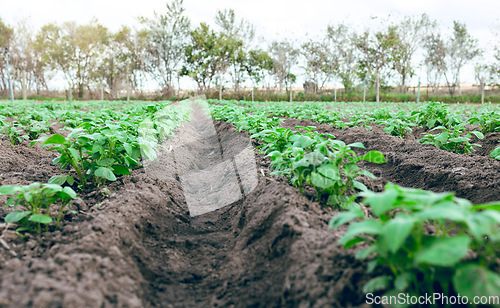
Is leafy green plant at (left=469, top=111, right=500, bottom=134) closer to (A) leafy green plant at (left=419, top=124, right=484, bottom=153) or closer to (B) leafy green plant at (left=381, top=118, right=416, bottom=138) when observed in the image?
(A) leafy green plant at (left=419, top=124, right=484, bottom=153)

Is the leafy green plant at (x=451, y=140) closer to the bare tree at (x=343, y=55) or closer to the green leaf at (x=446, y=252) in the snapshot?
the green leaf at (x=446, y=252)

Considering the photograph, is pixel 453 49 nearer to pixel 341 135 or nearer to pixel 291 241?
pixel 341 135

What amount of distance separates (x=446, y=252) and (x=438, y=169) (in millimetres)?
3056

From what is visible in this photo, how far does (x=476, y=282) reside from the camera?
40.3 inches

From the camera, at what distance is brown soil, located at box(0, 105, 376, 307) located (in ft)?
4.73

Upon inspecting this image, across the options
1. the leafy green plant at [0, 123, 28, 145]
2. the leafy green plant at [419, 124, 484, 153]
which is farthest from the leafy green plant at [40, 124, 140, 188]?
the leafy green plant at [419, 124, 484, 153]

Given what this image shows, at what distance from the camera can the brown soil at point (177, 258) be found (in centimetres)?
144

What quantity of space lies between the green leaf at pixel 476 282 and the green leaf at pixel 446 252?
3.2 inches

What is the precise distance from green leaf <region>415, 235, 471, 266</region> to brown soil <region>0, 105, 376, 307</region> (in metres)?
0.45

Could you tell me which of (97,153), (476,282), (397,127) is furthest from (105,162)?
(397,127)

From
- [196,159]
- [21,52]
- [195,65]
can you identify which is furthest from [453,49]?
[21,52]

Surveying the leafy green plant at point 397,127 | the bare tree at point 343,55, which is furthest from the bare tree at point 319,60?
the leafy green plant at point 397,127

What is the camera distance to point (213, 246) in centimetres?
260

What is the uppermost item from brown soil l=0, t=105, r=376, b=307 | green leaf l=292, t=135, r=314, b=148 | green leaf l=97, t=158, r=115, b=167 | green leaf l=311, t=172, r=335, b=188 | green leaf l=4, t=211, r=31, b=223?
green leaf l=292, t=135, r=314, b=148
